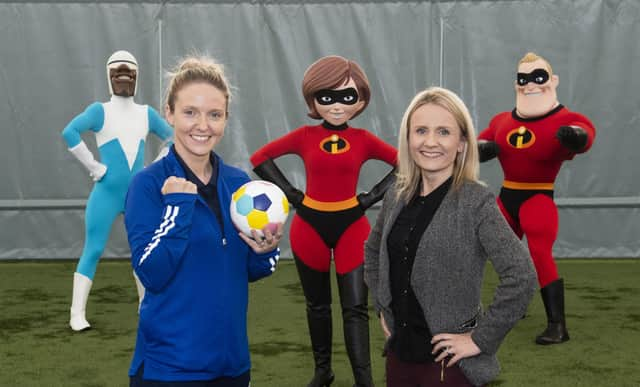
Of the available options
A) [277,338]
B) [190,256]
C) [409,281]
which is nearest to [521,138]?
[277,338]

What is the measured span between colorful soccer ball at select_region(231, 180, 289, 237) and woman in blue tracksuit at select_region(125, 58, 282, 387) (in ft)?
0.10

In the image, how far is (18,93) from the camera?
7.27 m

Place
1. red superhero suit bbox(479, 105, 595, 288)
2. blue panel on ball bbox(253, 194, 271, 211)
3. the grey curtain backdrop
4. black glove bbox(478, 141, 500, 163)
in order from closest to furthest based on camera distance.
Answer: blue panel on ball bbox(253, 194, 271, 211)
red superhero suit bbox(479, 105, 595, 288)
black glove bbox(478, 141, 500, 163)
the grey curtain backdrop

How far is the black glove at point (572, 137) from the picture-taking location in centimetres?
420

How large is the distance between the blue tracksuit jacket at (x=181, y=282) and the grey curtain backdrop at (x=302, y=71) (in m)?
5.36

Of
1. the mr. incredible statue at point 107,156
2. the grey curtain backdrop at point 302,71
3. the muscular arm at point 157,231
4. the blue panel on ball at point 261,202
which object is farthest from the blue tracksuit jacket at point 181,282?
the grey curtain backdrop at point 302,71

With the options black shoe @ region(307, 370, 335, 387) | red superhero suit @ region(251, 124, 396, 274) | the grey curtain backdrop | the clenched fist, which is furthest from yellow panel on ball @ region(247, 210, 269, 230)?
the grey curtain backdrop

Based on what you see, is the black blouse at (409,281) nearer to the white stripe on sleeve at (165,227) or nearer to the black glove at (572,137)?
the white stripe on sleeve at (165,227)

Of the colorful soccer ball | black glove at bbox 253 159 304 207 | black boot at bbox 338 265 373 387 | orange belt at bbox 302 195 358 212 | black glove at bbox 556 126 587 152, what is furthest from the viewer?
black glove at bbox 556 126 587 152

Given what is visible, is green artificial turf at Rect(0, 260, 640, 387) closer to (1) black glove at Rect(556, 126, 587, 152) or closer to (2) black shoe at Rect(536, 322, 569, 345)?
(2) black shoe at Rect(536, 322, 569, 345)

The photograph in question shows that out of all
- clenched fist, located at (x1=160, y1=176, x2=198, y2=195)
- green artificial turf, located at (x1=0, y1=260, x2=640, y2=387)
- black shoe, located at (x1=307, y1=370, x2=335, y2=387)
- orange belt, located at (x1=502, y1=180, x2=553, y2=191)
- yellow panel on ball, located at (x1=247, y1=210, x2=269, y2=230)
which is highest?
clenched fist, located at (x1=160, y1=176, x2=198, y2=195)

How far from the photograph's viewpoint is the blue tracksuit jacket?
188cm

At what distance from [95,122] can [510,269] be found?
3380mm

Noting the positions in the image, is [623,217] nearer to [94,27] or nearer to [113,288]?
[113,288]
